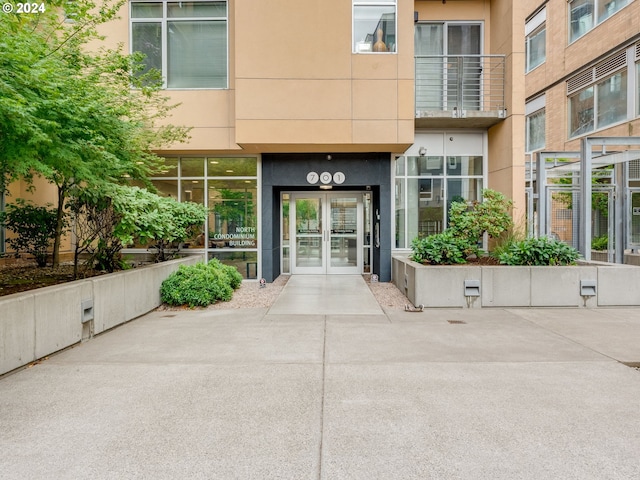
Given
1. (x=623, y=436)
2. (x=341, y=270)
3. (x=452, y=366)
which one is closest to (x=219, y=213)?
(x=341, y=270)

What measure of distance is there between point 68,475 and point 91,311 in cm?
383

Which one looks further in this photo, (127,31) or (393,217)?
(393,217)

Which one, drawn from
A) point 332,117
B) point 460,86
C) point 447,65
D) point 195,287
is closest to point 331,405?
point 195,287

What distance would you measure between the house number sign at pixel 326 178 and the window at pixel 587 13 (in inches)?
505

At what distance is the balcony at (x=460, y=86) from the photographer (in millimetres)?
11578

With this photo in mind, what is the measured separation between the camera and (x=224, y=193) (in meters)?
11.7

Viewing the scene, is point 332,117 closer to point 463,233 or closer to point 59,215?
point 463,233

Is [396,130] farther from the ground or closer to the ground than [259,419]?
farther from the ground

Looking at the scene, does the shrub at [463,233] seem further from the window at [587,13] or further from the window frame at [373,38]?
the window at [587,13]

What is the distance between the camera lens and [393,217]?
11.9m

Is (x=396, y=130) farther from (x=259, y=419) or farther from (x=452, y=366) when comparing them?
(x=259, y=419)

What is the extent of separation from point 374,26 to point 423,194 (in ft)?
15.9

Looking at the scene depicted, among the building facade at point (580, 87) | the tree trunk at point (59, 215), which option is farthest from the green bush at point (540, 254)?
the tree trunk at point (59, 215)

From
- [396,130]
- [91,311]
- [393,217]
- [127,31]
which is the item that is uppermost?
[127,31]
